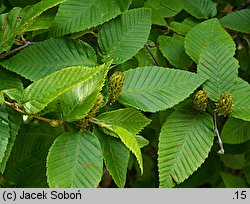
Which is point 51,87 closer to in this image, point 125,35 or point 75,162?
point 75,162

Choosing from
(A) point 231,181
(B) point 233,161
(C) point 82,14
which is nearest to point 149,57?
(C) point 82,14

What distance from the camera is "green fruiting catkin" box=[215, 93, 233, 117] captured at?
131 centimetres

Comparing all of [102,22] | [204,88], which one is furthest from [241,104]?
[102,22]

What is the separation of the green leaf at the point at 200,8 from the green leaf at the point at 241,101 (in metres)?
0.48

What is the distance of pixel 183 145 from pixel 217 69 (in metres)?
0.28

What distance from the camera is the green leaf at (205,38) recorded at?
1440 millimetres

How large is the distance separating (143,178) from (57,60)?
1.61 metres

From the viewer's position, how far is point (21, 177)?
1.58m

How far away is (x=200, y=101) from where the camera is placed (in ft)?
4.33

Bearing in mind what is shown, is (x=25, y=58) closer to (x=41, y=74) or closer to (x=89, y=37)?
(x=41, y=74)

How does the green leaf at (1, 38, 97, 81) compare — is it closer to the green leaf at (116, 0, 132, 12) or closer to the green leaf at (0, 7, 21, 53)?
the green leaf at (0, 7, 21, 53)

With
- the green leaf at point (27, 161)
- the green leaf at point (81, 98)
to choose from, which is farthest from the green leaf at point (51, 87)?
the green leaf at point (27, 161)

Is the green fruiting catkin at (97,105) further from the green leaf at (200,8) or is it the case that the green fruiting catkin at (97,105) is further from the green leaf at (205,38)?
the green leaf at (200,8)

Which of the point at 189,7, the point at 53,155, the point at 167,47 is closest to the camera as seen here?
the point at 53,155
